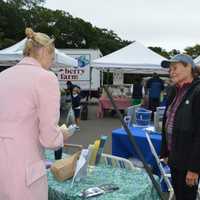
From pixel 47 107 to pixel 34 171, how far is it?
0.35m

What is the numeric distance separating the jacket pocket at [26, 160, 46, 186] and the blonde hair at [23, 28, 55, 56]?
60 cm

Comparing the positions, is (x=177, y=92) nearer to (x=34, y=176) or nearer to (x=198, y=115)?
(x=198, y=115)

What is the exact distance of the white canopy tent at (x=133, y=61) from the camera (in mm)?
11516

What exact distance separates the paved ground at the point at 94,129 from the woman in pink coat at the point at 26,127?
5.26m

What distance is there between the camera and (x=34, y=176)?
6.56 ft

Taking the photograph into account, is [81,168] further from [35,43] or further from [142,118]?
[142,118]

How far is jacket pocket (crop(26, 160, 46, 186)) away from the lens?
1.97 meters

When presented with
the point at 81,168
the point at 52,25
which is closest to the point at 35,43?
the point at 81,168

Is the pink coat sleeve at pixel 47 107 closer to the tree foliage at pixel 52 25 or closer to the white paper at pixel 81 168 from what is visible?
the white paper at pixel 81 168

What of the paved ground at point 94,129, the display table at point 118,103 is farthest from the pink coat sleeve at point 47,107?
the display table at point 118,103

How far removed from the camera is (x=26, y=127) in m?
1.96

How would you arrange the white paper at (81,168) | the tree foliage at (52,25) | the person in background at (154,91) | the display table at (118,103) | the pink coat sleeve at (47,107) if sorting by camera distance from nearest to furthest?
the pink coat sleeve at (47,107) < the white paper at (81,168) < the person in background at (154,91) < the display table at (118,103) < the tree foliage at (52,25)

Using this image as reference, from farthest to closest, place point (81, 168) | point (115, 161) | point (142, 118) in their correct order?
point (142, 118) < point (115, 161) < point (81, 168)

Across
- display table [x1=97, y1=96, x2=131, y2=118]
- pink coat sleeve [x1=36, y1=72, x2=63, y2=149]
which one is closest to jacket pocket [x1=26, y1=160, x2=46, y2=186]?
pink coat sleeve [x1=36, y1=72, x2=63, y2=149]
